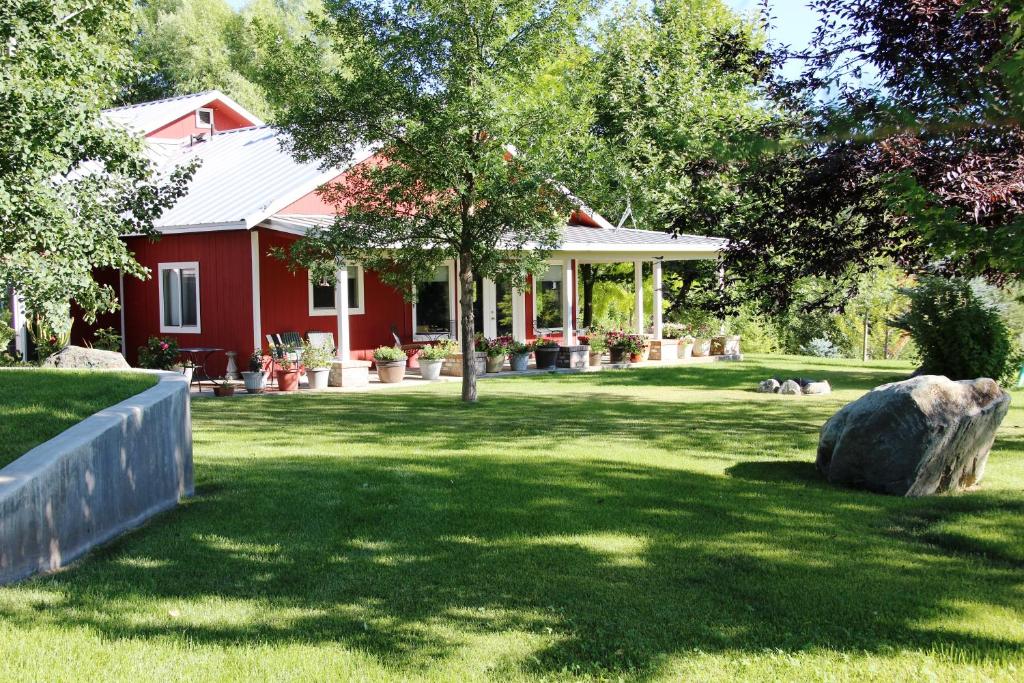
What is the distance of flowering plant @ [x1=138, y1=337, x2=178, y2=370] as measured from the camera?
59.2 ft

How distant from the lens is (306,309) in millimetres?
19828

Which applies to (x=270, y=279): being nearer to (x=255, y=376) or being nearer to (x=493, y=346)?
(x=255, y=376)

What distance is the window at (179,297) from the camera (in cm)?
1959

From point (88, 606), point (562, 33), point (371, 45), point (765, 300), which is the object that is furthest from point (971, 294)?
point (88, 606)

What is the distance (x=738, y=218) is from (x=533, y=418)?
3.70m

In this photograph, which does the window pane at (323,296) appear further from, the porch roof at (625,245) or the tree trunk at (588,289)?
the tree trunk at (588,289)

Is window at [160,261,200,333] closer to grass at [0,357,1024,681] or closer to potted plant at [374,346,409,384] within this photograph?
potted plant at [374,346,409,384]

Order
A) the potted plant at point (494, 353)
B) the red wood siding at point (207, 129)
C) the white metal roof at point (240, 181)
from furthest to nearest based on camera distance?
the red wood siding at point (207, 129) < the potted plant at point (494, 353) < the white metal roof at point (240, 181)

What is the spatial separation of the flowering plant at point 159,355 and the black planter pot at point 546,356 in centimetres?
741

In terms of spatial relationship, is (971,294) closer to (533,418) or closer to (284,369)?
(533,418)

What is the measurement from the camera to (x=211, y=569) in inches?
234

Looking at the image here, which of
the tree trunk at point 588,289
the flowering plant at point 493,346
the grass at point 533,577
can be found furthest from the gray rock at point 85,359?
the tree trunk at point 588,289

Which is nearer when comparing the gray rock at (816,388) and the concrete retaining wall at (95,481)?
the concrete retaining wall at (95,481)

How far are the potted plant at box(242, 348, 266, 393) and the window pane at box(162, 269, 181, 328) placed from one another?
3068mm
